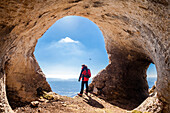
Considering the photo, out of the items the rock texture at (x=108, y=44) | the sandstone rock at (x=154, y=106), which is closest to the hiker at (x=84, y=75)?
the rock texture at (x=108, y=44)

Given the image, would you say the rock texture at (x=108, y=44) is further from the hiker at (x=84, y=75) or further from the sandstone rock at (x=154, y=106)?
the hiker at (x=84, y=75)

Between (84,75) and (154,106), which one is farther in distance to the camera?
(84,75)

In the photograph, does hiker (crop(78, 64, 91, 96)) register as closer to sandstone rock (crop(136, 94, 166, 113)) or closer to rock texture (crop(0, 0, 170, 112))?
rock texture (crop(0, 0, 170, 112))

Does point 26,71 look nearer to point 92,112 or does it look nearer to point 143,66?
point 92,112

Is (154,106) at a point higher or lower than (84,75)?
lower

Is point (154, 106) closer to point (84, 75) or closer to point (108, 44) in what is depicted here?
point (84, 75)

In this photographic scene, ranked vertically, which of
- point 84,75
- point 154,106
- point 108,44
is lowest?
point 154,106

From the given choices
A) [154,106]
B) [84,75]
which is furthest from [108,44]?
[154,106]

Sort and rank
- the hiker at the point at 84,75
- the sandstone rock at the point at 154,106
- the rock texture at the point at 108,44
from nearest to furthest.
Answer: the rock texture at the point at 108,44 → the sandstone rock at the point at 154,106 → the hiker at the point at 84,75

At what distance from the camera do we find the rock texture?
3.11 metres

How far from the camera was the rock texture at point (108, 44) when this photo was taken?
3111 millimetres

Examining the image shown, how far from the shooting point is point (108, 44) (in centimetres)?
966

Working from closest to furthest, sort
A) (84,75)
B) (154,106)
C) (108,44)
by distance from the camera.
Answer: (154,106) < (84,75) < (108,44)

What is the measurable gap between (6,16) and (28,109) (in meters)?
3.96
